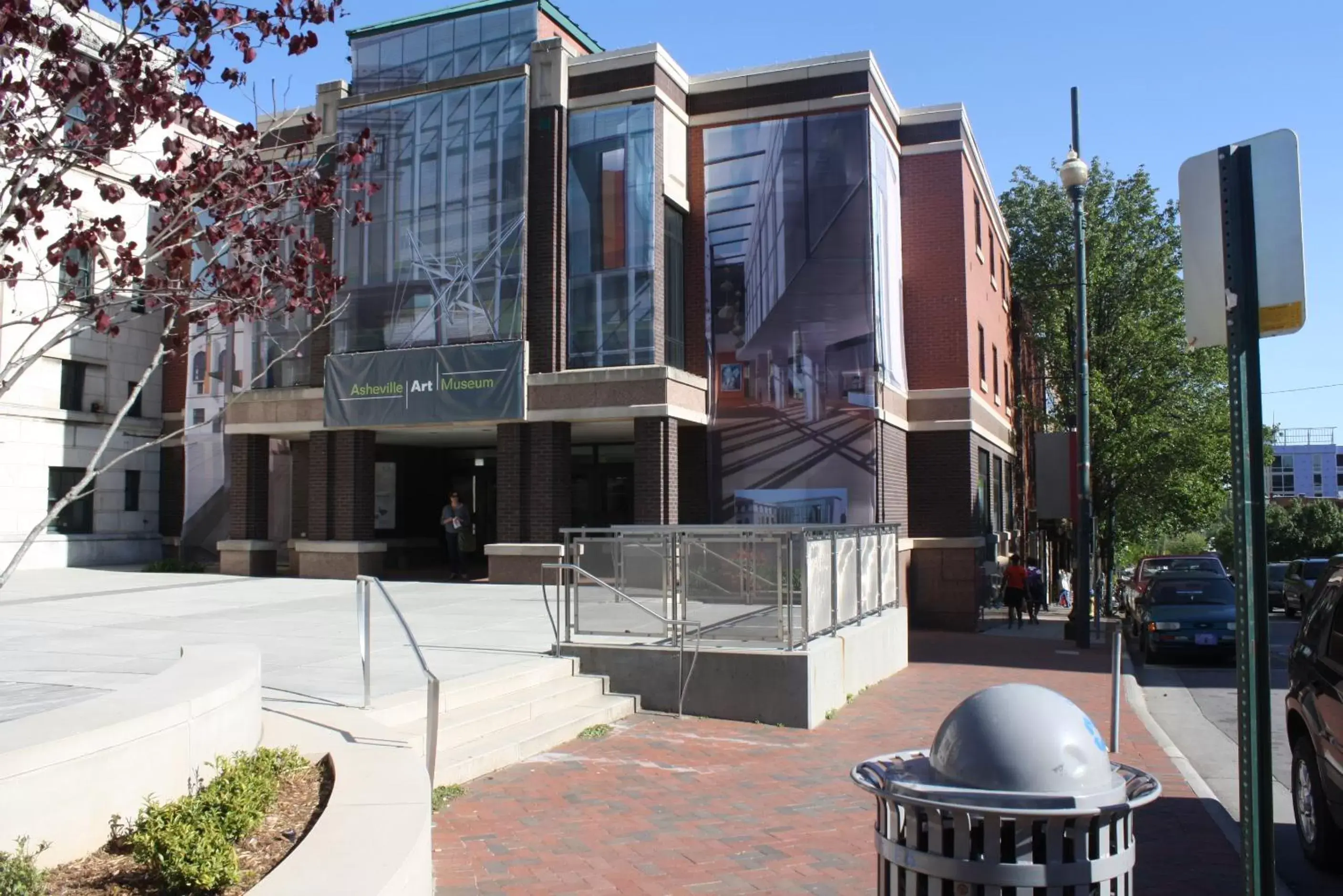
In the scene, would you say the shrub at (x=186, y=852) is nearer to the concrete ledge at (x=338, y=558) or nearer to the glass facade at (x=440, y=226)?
the glass facade at (x=440, y=226)

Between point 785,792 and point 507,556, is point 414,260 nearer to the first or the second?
point 507,556

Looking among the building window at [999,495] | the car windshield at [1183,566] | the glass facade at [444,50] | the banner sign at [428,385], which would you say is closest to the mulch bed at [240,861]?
the banner sign at [428,385]

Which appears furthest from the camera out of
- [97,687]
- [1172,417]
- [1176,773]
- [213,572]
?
[1172,417]

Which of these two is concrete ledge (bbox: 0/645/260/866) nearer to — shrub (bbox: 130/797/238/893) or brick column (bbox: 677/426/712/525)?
shrub (bbox: 130/797/238/893)

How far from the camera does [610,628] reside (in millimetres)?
11609

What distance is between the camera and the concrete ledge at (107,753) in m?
4.57

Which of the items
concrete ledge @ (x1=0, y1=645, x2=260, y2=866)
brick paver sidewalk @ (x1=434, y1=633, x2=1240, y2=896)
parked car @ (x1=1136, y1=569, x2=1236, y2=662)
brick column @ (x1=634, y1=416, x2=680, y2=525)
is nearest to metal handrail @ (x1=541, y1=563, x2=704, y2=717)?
brick paver sidewalk @ (x1=434, y1=633, x2=1240, y2=896)

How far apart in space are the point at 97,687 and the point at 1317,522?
267 feet

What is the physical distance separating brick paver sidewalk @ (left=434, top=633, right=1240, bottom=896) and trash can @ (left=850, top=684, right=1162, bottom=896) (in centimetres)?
308

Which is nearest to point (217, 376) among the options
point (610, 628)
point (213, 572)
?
point (213, 572)

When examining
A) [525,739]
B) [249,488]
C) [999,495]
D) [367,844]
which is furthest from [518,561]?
[367,844]

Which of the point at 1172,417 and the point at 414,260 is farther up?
the point at 414,260

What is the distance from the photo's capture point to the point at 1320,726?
21.1 feet

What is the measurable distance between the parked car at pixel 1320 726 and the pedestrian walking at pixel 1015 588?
16.8 metres
